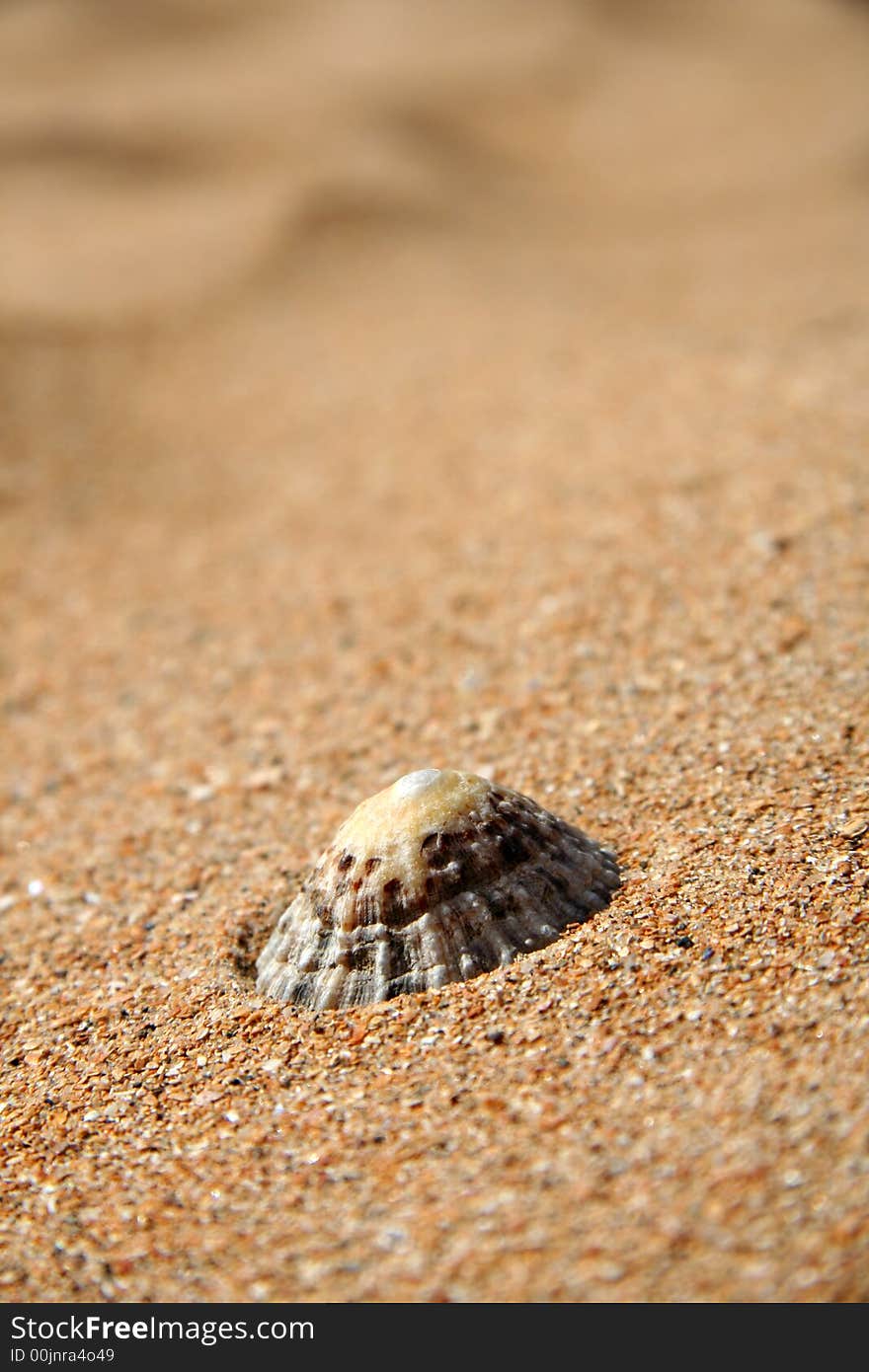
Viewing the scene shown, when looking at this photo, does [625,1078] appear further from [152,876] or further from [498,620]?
[498,620]

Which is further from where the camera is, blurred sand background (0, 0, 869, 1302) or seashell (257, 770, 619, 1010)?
seashell (257, 770, 619, 1010)

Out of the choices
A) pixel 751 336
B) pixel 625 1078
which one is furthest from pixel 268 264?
pixel 625 1078

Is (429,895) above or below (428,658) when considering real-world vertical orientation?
below

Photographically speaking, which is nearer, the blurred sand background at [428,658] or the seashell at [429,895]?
the blurred sand background at [428,658]
